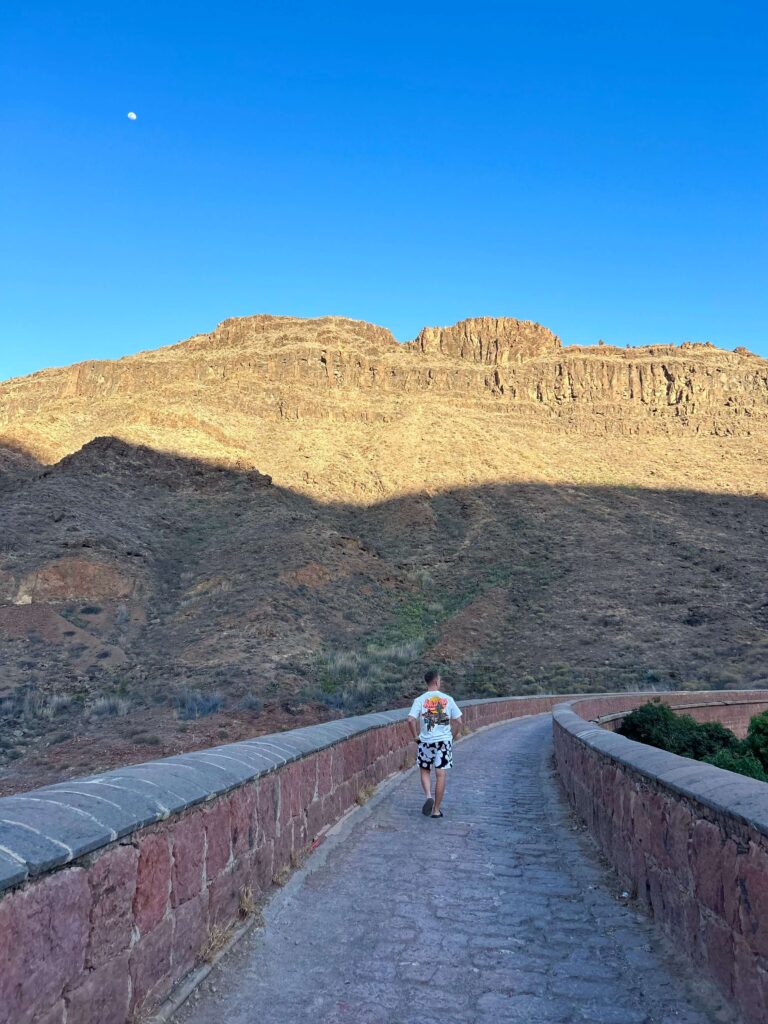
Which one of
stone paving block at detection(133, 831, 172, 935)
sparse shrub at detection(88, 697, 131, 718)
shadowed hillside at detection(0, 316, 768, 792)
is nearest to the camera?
stone paving block at detection(133, 831, 172, 935)

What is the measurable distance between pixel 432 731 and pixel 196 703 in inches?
688

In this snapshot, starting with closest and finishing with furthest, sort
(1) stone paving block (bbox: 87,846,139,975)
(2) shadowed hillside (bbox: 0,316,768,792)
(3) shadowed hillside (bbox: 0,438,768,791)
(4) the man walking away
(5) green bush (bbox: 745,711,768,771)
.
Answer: (1) stone paving block (bbox: 87,846,139,975) → (4) the man walking away → (5) green bush (bbox: 745,711,768,771) → (3) shadowed hillside (bbox: 0,438,768,791) → (2) shadowed hillside (bbox: 0,316,768,792)

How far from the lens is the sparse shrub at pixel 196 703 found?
76.5 feet

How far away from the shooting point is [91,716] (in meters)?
23.9

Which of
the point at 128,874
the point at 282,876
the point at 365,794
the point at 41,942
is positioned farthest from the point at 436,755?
the point at 41,942

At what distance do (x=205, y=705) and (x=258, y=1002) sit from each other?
2165cm

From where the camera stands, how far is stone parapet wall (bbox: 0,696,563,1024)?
269 centimetres

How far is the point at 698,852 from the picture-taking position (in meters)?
3.94

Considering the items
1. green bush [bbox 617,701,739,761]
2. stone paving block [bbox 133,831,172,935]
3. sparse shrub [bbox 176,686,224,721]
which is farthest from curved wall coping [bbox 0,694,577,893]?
sparse shrub [bbox 176,686,224,721]

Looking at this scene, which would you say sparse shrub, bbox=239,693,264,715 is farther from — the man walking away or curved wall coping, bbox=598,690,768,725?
the man walking away

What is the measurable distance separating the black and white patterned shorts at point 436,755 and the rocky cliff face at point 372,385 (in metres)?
55.8

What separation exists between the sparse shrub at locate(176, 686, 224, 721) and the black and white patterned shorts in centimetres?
1551

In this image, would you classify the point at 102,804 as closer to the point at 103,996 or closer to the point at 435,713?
the point at 103,996

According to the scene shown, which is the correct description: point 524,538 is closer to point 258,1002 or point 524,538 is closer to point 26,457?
point 26,457
